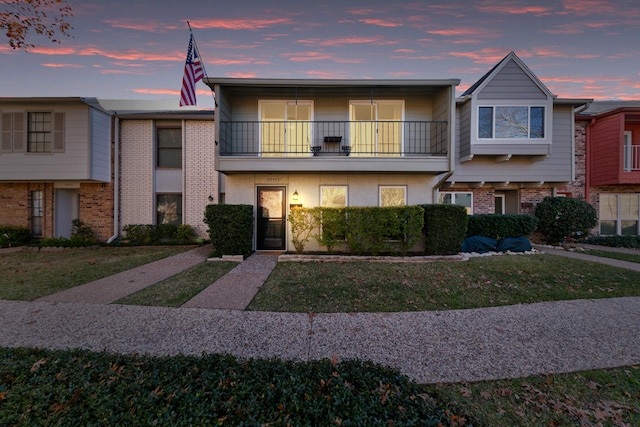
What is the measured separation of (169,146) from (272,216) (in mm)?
6684

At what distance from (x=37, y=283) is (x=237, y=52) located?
10.2 metres

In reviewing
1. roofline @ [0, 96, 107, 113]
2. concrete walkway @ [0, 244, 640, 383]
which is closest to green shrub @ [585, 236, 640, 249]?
concrete walkway @ [0, 244, 640, 383]

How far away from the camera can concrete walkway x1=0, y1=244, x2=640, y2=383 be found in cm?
310

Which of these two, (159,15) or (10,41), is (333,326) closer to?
(10,41)

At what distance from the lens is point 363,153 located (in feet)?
31.0

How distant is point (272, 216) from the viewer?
31.4 feet

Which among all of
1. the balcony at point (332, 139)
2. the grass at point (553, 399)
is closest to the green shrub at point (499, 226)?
the balcony at point (332, 139)

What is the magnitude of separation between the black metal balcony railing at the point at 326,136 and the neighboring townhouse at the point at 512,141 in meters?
2.73

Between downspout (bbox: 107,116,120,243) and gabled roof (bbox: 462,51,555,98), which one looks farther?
downspout (bbox: 107,116,120,243)

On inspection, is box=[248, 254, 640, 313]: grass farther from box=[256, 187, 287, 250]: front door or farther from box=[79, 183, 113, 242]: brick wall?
box=[79, 183, 113, 242]: brick wall

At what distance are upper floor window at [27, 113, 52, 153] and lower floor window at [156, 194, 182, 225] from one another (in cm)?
460

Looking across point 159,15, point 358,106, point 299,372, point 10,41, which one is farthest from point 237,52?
point 299,372

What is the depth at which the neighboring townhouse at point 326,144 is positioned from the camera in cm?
876

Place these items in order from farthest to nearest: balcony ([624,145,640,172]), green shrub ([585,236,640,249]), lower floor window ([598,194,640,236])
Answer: lower floor window ([598,194,640,236]), balcony ([624,145,640,172]), green shrub ([585,236,640,249])
